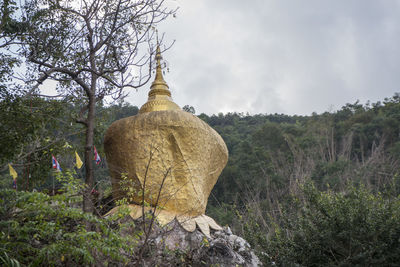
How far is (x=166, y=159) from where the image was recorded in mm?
7684

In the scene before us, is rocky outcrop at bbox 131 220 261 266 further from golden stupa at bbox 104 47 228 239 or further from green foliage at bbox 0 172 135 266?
green foliage at bbox 0 172 135 266

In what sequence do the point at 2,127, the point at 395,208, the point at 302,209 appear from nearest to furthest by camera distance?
the point at 395,208 → the point at 302,209 → the point at 2,127

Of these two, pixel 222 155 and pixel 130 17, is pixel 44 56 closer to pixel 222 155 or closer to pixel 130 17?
pixel 130 17

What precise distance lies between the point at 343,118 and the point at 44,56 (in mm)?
25191

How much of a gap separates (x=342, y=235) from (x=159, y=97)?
5.22 m

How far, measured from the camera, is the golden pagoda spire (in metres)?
8.53

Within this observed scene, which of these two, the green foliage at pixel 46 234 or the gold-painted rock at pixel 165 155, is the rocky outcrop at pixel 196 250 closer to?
the gold-painted rock at pixel 165 155

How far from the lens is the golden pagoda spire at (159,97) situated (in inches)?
336

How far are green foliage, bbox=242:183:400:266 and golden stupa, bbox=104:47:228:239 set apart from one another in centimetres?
211

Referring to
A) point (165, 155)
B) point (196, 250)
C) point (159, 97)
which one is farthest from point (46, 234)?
point (159, 97)

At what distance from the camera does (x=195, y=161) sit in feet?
26.0

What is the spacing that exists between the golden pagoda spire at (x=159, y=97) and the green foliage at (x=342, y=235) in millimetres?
3847

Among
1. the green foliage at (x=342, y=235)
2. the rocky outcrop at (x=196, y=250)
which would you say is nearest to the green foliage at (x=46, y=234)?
the rocky outcrop at (x=196, y=250)

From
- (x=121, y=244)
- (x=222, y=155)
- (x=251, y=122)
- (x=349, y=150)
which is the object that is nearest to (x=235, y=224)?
(x=222, y=155)
